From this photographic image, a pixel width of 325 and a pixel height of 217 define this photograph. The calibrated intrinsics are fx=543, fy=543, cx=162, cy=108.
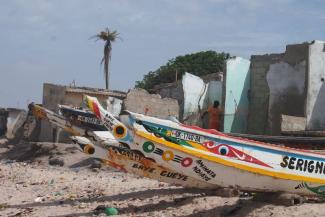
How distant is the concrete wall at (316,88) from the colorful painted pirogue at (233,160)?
23.3 feet

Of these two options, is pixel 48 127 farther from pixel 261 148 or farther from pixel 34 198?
pixel 261 148

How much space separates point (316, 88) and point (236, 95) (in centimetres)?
280

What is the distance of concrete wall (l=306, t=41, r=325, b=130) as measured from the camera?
48.5 feet

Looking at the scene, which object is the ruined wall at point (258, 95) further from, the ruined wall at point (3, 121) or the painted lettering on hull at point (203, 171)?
the ruined wall at point (3, 121)

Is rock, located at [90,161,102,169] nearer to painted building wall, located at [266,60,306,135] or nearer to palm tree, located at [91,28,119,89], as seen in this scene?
painted building wall, located at [266,60,306,135]

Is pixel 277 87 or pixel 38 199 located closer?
pixel 38 199

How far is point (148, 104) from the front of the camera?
18.2m

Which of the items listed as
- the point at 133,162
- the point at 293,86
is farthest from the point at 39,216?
the point at 293,86

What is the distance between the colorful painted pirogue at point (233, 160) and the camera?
304 inches

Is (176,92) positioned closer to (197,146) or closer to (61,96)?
(61,96)

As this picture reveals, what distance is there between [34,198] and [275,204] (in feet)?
16.6

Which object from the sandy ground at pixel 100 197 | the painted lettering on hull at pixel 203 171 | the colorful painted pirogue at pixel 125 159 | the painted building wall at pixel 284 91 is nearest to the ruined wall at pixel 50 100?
the sandy ground at pixel 100 197

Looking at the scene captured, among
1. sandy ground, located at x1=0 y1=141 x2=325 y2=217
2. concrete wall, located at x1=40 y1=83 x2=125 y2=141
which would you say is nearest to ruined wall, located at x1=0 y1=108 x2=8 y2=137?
concrete wall, located at x1=40 y1=83 x2=125 y2=141

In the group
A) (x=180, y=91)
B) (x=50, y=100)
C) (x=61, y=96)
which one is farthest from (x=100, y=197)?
(x=50, y=100)
